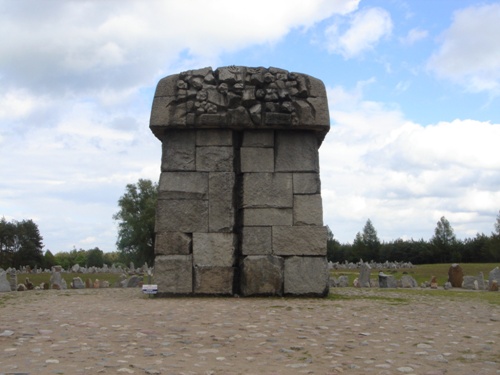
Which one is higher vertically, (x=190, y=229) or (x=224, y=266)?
(x=190, y=229)

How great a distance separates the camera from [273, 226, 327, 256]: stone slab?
9.79m

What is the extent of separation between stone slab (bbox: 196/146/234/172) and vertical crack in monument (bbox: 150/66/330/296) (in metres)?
0.02

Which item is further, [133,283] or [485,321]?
[133,283]

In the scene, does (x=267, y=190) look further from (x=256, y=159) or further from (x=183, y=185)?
(x=183, y=185)

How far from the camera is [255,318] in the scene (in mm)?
6793

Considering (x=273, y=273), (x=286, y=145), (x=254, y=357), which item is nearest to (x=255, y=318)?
(x=254, y=357)

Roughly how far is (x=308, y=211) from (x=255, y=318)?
354 centimetres

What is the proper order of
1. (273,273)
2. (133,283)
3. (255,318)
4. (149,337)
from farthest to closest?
1. (133,283)
2. (273,273)
3. (255,318)
4. (149,337)

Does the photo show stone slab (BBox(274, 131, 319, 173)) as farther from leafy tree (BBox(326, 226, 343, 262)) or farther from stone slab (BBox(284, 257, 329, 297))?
leafy tree (BBox(326, 226, 343, 262))

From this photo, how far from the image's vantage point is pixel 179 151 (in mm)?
10258

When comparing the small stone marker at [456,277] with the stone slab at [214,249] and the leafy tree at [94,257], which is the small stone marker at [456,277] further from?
the leafy tree at [94,257]

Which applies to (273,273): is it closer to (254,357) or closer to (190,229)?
(190,229)

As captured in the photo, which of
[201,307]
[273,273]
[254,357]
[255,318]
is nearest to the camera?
[254,357]

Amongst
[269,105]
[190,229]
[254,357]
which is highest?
[269,105]
